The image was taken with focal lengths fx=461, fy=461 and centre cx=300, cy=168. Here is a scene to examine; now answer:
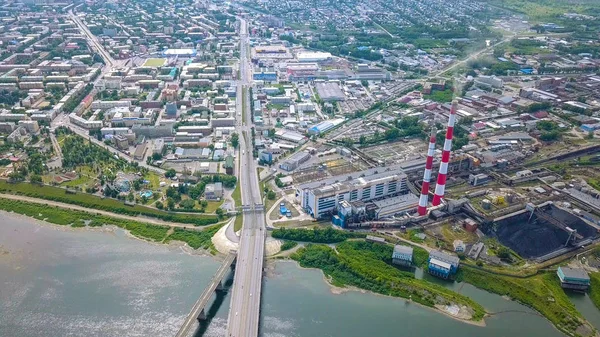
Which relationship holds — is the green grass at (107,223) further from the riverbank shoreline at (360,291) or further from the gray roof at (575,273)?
the gray roof at (575,273)

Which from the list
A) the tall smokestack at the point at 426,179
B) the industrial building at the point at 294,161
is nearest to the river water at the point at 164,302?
the tall smokestack at the point at 426,179

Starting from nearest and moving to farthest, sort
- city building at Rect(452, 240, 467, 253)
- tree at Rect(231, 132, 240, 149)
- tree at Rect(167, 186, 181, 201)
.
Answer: city building at Rect(452, 240, 467, 253) → tree at Rect(167, 186, 181, 201) → tree at Rect(231, 132, 240, 149)

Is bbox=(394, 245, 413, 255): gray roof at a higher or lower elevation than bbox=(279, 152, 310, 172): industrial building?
lower

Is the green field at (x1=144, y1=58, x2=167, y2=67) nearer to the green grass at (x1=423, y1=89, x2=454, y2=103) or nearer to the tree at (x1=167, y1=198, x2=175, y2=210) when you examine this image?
the green grass at (x1=423, y1=89, x2=454, y2=103)

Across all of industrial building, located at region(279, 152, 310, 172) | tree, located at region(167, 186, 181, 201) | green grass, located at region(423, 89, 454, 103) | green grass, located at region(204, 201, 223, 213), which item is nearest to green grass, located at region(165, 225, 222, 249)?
green grass, located at region(204, 201, 223, 213)

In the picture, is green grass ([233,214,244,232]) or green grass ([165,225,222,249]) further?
green grass ([233,214,244,232])

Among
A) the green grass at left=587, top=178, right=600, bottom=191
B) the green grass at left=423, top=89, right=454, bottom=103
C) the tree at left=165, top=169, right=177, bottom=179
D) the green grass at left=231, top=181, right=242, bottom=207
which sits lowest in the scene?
the green grass at left=231, top=181, right=242, bottom=207

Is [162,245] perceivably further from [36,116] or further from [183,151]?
[36,116]
